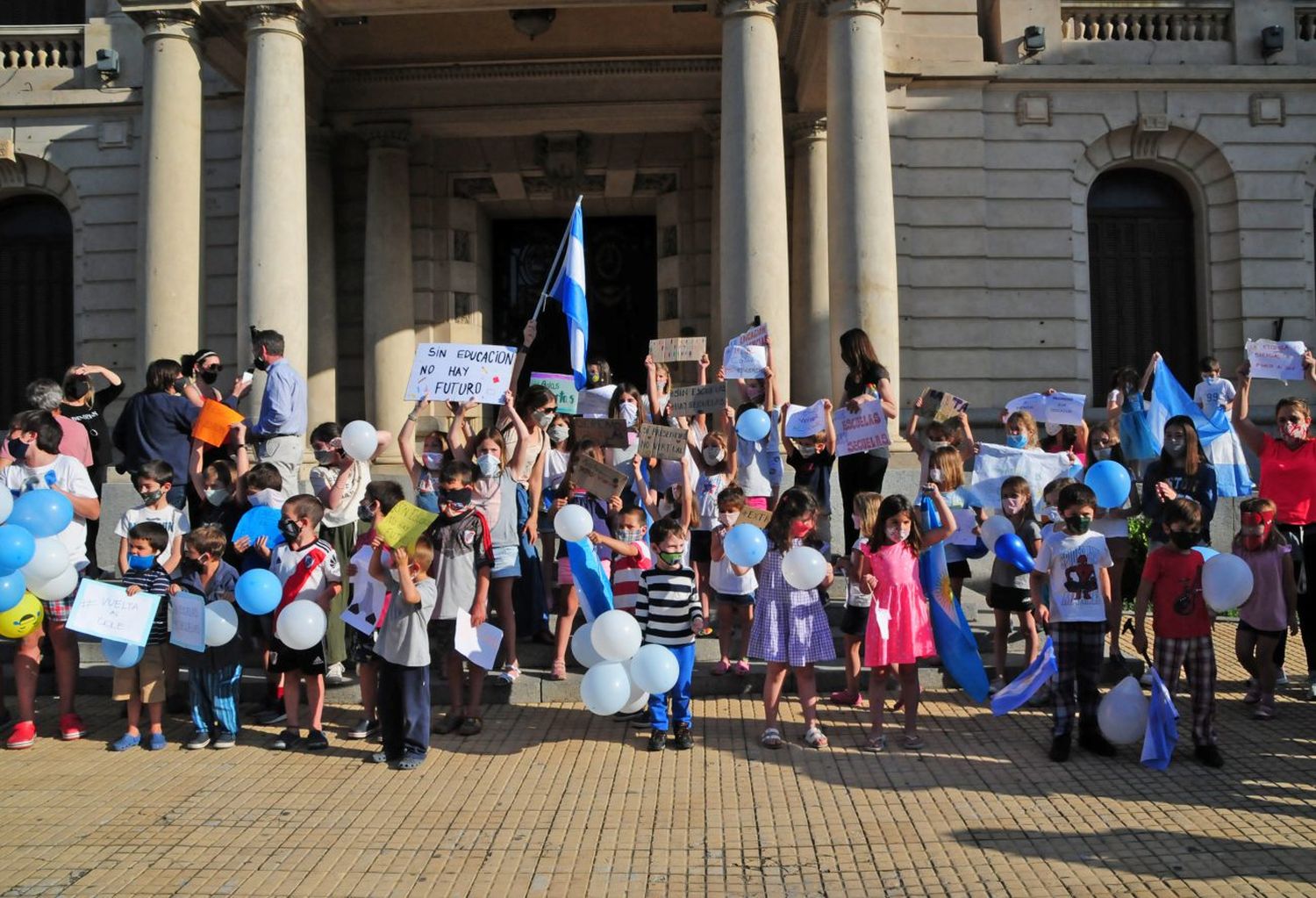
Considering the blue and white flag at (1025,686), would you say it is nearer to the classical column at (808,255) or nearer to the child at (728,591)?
the child at (728,591)

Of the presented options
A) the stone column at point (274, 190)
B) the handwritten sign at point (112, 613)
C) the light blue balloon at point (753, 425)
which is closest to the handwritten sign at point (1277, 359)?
the light blue balloon at point (753, 425)

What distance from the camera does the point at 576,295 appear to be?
11.1 m

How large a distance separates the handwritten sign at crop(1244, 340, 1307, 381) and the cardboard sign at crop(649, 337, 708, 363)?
4648 millimetres

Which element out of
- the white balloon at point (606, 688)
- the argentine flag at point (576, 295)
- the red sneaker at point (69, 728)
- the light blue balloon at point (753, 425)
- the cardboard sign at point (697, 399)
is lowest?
the red sneaker at point (69, 728)

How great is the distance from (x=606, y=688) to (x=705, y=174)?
11728 millimetres

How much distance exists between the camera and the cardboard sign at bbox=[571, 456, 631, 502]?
8.63 m

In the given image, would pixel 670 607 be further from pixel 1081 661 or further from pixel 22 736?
pixel 22 736

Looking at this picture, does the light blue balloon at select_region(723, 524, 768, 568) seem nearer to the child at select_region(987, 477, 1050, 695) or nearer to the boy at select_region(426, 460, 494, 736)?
the boy at select_region(426, 460, 494, 736)

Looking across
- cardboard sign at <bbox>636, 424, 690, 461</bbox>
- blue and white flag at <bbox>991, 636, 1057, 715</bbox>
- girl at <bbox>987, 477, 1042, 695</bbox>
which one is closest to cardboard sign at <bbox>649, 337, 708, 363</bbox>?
cardboard sign at <bbox>636, 424, 690, 461</bbox>

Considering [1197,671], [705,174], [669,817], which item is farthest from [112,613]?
[705,174]

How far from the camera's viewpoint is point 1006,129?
54.3 ft

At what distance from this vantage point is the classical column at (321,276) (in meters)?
16.7

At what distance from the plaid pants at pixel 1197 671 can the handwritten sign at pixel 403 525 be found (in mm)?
4735

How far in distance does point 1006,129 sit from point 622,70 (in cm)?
550
